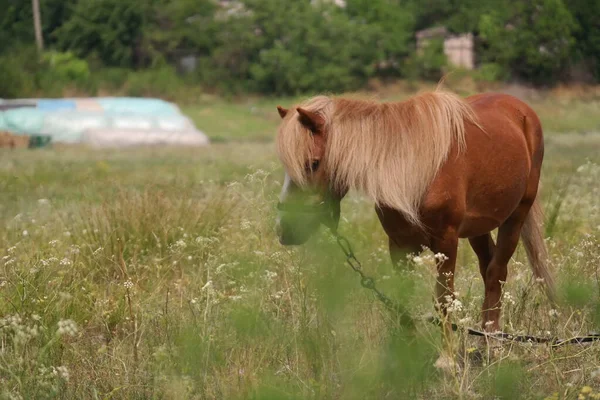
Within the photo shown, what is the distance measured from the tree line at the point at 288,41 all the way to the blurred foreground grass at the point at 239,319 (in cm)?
2967

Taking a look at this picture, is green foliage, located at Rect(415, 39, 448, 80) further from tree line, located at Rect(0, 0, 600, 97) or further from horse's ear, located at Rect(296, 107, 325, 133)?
horse's ear, located at Rect(296, 107, 325, 133)

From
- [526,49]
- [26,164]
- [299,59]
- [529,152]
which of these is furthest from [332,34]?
[529,152]

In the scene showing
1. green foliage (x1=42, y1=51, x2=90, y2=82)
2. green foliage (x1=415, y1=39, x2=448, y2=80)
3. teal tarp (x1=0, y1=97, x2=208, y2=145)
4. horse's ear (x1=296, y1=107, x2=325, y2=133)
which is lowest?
green foliage (x1=415, y1=39, x2=448, y2=80)

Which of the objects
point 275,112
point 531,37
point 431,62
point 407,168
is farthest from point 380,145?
point 431,62

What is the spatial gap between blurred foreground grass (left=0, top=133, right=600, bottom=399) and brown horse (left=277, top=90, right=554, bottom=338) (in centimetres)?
22

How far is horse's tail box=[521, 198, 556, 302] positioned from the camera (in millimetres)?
6023

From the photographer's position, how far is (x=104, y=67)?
41.8 m

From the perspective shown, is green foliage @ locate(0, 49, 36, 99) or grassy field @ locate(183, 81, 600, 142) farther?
green foliage @ locate(0, 49, 36, 99)

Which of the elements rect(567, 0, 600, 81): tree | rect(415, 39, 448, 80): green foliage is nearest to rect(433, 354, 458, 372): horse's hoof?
rect(567, 0, 600, 81): tree

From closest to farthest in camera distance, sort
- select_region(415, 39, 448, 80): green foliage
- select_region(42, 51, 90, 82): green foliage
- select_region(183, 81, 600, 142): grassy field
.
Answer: select_region(183, 81, 600, 142): grassy field
select_region(42, 51, 90, 82): green foliage
select_region(415, 39, 448, 80): green foliage

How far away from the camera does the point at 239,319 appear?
4055 mm

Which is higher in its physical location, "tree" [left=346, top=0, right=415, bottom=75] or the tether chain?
the tether chain

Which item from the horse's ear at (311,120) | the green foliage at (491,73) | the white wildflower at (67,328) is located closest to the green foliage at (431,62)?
the green foliage at (491,73)

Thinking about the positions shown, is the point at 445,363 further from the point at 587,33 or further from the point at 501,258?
the point at 587,33
